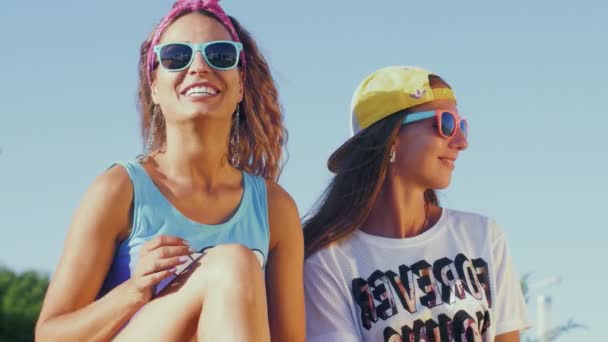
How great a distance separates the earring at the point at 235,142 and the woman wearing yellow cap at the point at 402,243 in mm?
694

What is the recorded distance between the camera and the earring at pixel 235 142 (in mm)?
4504

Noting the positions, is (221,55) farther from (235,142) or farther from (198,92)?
(235,142)

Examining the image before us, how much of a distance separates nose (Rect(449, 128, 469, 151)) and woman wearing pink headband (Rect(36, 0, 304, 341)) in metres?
0.89

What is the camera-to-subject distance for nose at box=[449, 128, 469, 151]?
5.13m

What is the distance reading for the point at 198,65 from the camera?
4.18 metres

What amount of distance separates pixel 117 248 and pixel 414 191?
1574 millimetres

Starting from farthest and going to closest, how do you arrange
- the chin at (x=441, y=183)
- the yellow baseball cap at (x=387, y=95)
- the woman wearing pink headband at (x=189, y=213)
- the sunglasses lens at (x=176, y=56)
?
the yellow baseball cap at (x=387, y=95), the chin at (x=441, y=183), the sunglasses lens at (x=176, y=56), the woman wearing pink headband at (x=189, y=213)

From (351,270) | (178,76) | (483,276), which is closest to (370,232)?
(351,270)

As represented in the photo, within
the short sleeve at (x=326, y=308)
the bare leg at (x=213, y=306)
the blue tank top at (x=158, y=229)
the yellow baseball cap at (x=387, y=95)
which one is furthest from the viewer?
the yellow baseball cap at (x=387, y=95)

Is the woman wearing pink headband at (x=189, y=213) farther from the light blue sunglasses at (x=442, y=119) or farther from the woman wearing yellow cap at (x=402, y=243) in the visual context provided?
the light blue sunglasses at (x=442, y=119)

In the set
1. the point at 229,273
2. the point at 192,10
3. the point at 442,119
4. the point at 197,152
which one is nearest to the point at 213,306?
the point at 229,273

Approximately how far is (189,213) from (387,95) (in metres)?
1.38

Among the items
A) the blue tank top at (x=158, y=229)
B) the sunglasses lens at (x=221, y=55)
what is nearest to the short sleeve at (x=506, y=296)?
the blue tank top at (x=158, y=229)

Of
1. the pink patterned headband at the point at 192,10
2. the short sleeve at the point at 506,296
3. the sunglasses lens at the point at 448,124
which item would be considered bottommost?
the short sleeve at the point at 506,296
